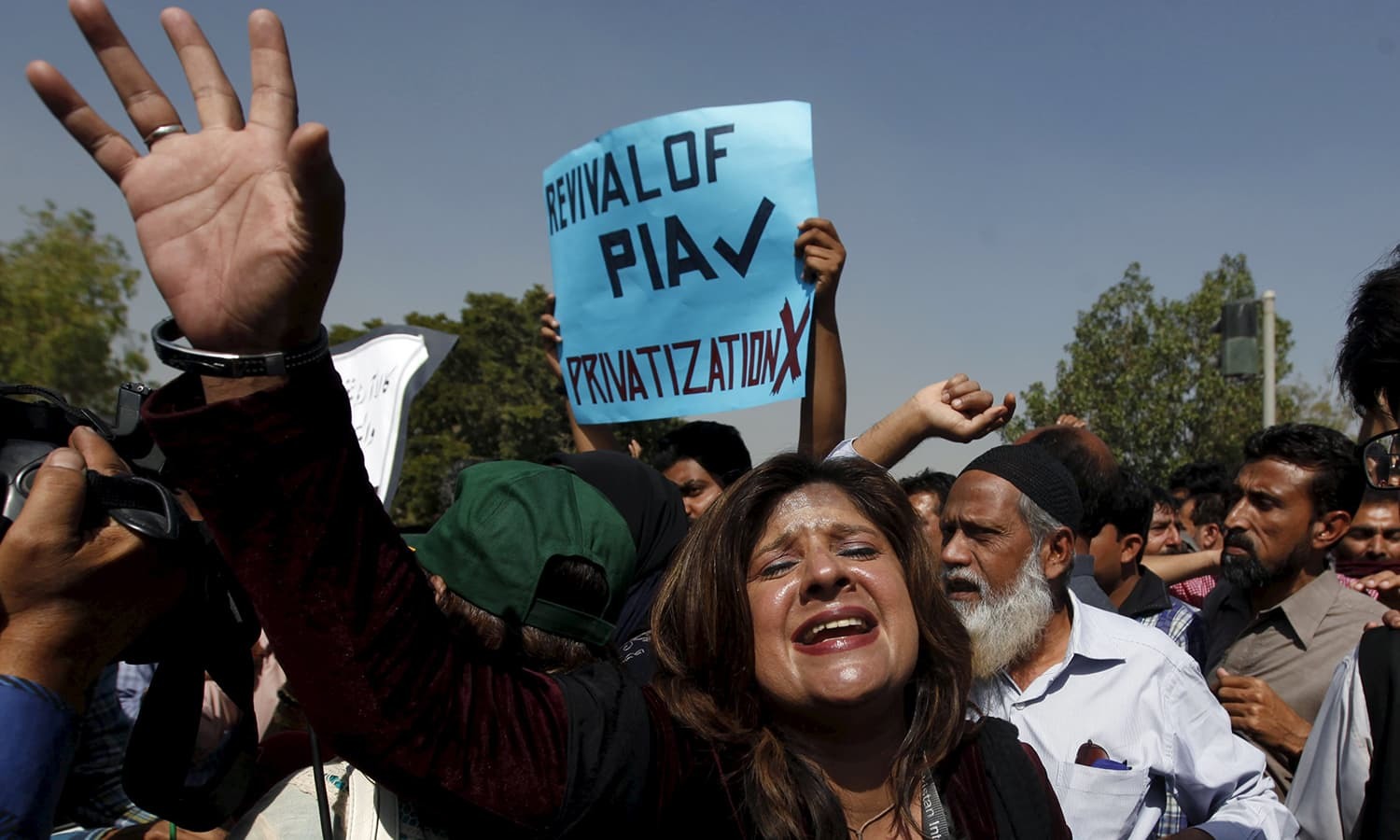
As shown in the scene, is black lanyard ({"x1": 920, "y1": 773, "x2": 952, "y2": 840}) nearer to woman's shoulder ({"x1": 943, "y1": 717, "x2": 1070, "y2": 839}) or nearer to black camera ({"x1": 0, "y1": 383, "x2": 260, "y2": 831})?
woman's shoulder ({"x1": 943, "y1": 717, "x2": 1070, "y2": 839})

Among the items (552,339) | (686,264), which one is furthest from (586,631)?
(552,339)

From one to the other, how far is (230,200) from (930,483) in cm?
475

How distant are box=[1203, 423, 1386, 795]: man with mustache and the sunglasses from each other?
122 cm

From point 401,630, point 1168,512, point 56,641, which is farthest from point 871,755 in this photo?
point 1168,512

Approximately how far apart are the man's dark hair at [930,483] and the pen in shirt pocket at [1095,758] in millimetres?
2690

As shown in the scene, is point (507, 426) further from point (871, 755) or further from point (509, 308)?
point (871, 755)

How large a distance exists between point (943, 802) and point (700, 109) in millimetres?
2432

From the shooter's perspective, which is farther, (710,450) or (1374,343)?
(710,450)

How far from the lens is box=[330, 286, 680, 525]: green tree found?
30.1 metres

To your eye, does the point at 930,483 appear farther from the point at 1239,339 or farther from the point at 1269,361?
the point at 1269,361

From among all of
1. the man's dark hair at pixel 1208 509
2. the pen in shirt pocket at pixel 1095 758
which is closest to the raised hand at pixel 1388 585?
the pen in shirt pocket at pixel 1095 758

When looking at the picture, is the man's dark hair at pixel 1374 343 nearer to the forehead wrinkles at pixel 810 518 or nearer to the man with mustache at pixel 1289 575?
the forehead wrinkles at pixel 810 518

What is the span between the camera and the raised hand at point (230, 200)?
989 mm

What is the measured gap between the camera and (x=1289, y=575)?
3.91 meters
